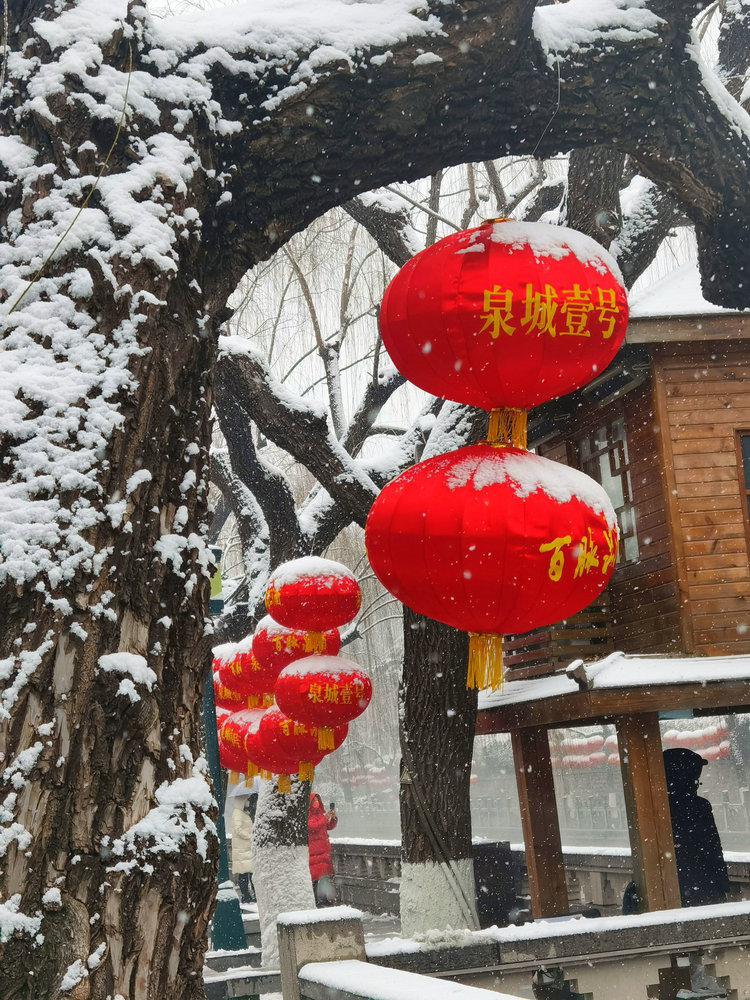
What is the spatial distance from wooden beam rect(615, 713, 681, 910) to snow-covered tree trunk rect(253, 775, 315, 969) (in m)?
3.48

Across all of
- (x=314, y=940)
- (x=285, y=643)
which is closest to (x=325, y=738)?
(x=285, y=643)

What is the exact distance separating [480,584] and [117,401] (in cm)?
197

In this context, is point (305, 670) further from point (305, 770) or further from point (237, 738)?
point (237, 738)

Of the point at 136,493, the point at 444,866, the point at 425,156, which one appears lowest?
the point at 444,866

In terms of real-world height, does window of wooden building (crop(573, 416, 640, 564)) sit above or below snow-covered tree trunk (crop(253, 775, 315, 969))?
above

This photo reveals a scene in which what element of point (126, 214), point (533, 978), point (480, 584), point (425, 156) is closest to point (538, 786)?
point (533, 978)

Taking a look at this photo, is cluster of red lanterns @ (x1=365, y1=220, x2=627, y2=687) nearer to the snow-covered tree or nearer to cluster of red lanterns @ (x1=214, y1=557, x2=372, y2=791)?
the snow-covered tree

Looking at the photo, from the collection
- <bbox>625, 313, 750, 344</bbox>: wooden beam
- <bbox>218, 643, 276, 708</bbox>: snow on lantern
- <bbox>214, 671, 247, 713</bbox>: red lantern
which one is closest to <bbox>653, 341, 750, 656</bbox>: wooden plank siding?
<bbox>625, 313, 750, 344</bbox>: wooden beam

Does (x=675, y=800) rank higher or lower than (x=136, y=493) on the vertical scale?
lower

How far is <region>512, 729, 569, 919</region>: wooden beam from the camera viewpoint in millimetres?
10445

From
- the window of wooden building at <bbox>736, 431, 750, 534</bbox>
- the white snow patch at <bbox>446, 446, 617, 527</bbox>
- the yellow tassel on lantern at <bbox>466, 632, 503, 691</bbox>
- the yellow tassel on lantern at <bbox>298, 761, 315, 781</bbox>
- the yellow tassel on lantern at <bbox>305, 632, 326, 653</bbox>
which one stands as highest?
the window of wooden building at <bbox>736, 431, 750, 534</bbox>

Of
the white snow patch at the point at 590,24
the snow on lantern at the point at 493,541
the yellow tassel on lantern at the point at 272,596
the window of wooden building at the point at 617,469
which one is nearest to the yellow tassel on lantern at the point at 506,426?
the snow on lantern at the point at 493,541

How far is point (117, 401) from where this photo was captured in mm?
2680

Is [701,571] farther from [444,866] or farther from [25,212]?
[25,212]
